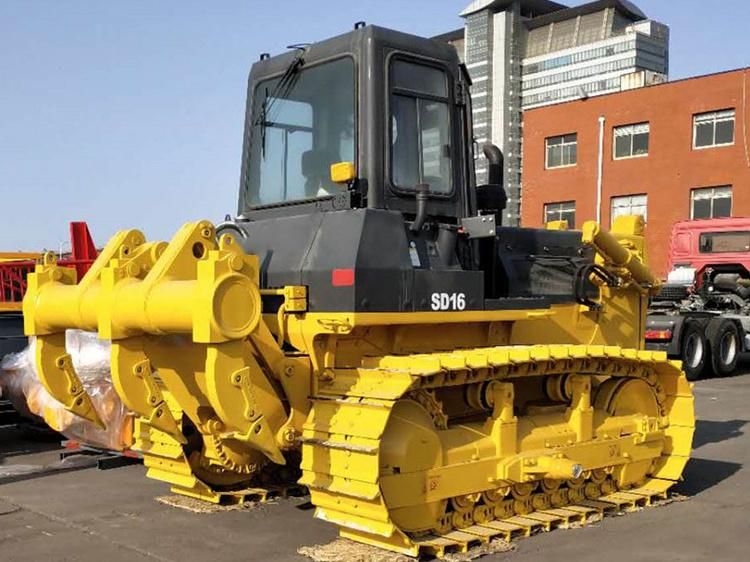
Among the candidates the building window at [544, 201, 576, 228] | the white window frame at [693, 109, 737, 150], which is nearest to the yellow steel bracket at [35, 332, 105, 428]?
the white window frame at [693, 109, 737, 150]

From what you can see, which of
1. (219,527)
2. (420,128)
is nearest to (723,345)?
(420,128)

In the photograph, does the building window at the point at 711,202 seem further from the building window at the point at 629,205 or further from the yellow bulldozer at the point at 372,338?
the yellow bulldozer at the point at 372,338

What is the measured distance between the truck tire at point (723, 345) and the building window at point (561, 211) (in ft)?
61.7

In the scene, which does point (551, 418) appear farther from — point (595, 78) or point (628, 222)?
point (595, 78)

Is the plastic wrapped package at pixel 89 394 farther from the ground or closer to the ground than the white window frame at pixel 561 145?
closer to the ground

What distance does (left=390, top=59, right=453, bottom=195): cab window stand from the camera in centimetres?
621

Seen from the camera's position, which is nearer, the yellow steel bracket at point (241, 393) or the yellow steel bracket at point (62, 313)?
the yellow steel bracket at point (241, 393)

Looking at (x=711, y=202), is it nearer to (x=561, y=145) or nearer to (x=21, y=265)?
(x=561, y=145)

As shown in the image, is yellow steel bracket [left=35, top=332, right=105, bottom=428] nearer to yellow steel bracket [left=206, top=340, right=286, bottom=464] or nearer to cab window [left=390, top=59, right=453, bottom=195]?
yellow steel bracket [left=206, top=340, right=286, bottom=464]

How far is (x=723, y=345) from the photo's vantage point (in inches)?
725

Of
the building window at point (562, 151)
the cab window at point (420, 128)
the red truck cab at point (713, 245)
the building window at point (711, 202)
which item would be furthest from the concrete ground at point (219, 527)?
the building window at point (562, 151)

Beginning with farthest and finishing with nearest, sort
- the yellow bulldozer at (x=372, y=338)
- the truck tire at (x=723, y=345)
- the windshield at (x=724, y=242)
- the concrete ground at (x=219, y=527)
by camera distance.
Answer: the windshield at (x=724, y=242) < the truck tire at (x=723, y=345) < the concrete ground at (x=219, y=527) < the yellow bulldozer at (x=372, y=338)

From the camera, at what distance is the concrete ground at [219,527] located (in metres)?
5.79

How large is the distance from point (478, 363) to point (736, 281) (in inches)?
630
